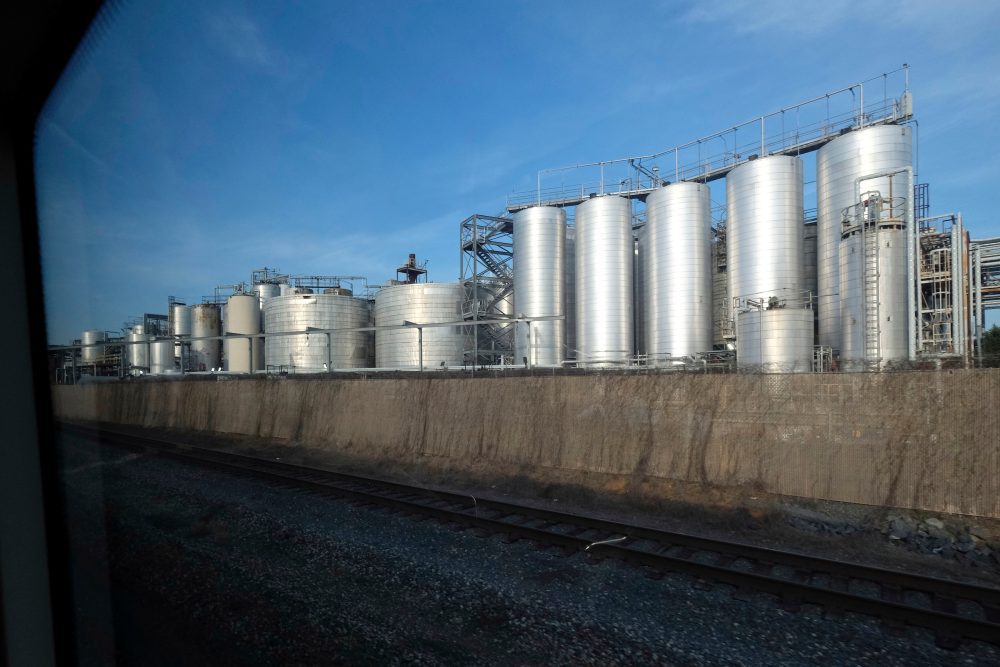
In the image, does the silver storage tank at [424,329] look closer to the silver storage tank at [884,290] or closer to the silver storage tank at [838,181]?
the silver storage tank at [838,181]

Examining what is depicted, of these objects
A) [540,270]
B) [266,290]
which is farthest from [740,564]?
[266,290]

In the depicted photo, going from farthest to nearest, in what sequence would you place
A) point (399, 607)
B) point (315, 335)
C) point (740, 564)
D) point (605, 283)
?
point (315, 335)
point (605, 283)
point (740, 564)
point (399, 607)

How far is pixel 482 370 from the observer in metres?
20.5

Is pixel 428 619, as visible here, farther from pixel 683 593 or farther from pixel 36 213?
pixel 36 213

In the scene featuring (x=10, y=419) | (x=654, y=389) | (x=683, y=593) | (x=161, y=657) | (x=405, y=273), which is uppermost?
(x=405, y=273)

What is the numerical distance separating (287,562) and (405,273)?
132ft

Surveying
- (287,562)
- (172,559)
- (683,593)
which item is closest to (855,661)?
(683,593)

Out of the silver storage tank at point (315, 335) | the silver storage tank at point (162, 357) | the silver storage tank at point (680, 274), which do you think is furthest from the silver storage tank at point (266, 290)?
the silver storage tank at point (680, 274)

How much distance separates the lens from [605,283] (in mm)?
26719

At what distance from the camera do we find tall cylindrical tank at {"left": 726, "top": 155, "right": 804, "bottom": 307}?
22234 mm

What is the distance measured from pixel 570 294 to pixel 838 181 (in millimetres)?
12852

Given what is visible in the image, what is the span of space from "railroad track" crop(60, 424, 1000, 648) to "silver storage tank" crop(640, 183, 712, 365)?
643 inches

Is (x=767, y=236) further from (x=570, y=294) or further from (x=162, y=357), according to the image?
(x=162, y=357)

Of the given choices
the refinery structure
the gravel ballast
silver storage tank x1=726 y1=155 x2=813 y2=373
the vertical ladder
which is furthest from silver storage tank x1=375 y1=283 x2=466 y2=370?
the gravel ballast
